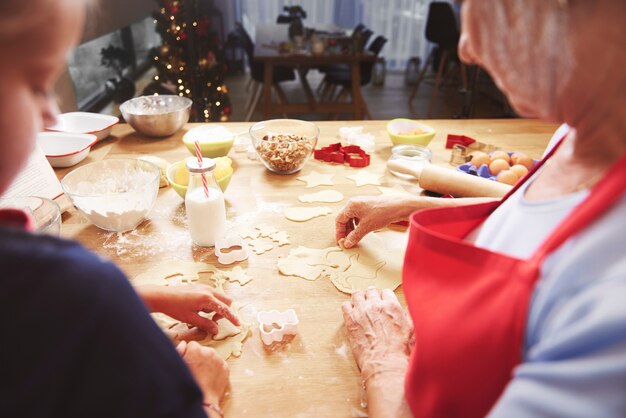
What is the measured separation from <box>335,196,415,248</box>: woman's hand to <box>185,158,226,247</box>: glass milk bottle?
→ 34 centimetres

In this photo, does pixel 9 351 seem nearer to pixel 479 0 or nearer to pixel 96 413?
pixel 96 413

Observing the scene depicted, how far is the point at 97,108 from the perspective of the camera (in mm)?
4102

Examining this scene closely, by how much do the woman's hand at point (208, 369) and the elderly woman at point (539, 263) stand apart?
0.90 feet

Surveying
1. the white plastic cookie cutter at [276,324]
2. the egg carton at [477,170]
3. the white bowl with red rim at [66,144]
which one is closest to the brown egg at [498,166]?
the egg carton at [477,170]

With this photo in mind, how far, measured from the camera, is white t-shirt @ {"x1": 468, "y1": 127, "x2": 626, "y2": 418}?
41 centimetres

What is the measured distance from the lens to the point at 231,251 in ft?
3.69

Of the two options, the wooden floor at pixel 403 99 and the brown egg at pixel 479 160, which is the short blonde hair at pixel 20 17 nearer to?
the brown egg at pixel 479 160

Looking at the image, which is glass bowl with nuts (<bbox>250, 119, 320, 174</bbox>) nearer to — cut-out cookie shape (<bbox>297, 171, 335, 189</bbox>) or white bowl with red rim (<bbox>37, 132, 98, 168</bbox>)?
cut-out cookie shape (<bbox>297, 171, 335, 189</bbox>)

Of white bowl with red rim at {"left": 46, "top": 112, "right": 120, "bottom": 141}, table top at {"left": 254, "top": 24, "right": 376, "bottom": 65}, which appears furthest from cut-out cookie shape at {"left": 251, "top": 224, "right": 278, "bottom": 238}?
table top at {"left": 254, "top": 24, "right": 376, "bottom": 65}

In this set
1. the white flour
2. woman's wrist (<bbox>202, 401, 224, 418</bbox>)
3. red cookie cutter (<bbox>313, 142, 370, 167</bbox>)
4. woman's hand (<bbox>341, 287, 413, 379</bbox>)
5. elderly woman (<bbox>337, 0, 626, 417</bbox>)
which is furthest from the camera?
red cookie cutter (<bbox>313, 142, 370, 167</bbox>)

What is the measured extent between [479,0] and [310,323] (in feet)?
2.25

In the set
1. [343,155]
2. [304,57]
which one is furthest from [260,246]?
[304,57]

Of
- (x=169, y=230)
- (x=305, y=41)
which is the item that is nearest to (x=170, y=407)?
(x=169, y=230)

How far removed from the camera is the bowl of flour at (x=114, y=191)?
1.16 meters
